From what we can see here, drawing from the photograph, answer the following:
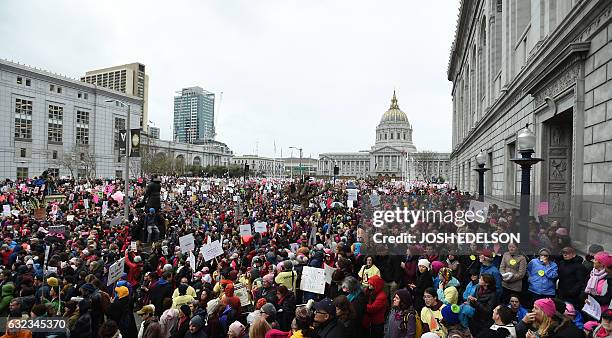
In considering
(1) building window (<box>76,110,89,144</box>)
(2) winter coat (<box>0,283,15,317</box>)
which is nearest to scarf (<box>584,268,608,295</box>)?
(2) winter coat (<box>0,283,15,317</box>)

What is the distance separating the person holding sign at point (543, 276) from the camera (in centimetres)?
719

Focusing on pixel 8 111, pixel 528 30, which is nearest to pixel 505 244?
pixel 528 30

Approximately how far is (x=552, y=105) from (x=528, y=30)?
600 centimetres

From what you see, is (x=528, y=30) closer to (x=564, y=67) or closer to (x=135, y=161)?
(x=564, y=67)

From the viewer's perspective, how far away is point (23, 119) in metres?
59.3

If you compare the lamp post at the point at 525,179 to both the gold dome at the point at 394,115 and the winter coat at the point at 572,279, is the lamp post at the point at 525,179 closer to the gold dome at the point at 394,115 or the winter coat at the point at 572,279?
the winter coat at the point at 572,279

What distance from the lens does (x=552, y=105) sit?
12.5 m

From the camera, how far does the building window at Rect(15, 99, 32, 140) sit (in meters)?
58.4

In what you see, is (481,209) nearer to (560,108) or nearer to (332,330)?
(560,108)

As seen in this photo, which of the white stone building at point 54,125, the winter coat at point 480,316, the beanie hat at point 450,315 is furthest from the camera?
the white stone building at point 54,125

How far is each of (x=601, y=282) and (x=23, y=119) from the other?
68968 mm

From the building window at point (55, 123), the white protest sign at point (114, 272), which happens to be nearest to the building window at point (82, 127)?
the building window at point (55, 123)

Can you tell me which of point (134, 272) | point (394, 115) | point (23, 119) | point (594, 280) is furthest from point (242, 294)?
point (394, 115)

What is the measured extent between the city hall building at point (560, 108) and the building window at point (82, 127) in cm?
6198
